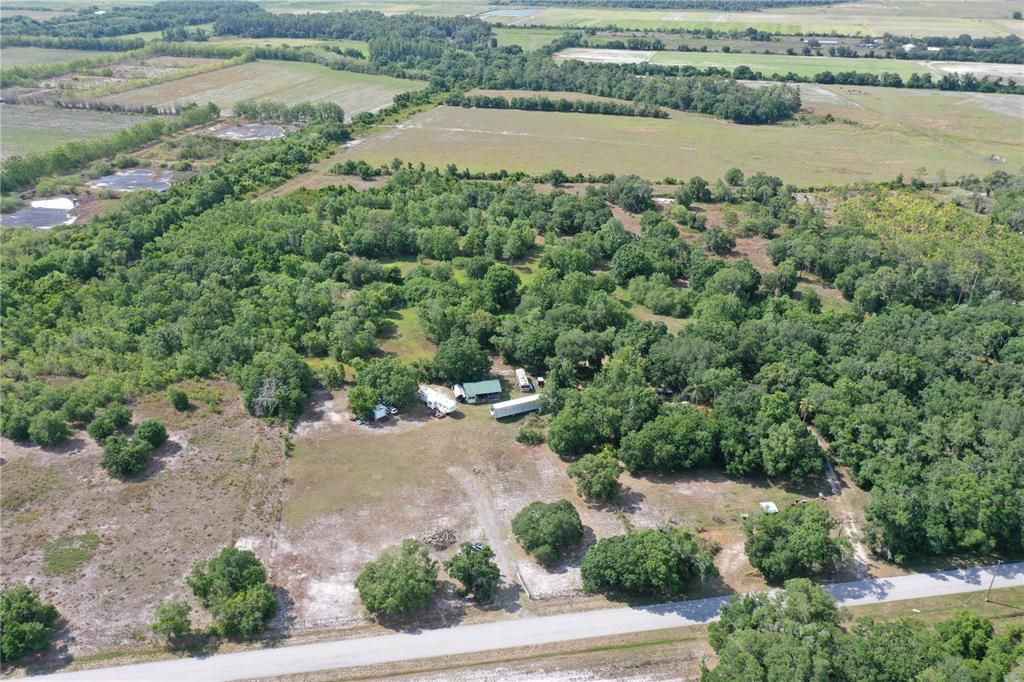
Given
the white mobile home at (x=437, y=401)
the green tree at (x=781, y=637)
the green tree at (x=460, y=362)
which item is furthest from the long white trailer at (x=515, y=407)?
the green tree at (x=781, y=637)

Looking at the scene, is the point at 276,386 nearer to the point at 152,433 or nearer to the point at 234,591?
the point at 152,433

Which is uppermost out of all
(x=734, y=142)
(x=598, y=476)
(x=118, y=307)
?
(x=734, y=142)

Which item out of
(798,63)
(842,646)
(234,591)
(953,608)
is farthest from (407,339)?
(798,63)

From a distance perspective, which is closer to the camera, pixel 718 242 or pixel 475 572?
pixel 475 572

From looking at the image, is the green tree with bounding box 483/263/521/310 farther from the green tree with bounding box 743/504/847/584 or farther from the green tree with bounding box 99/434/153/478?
the green tree with bounding box 743/504/847/584

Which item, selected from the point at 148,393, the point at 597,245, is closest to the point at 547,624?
the point at 148,393

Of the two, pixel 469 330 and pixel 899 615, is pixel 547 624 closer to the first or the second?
pixel 899 615

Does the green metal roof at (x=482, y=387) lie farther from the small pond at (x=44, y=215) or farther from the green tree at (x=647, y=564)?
the small pond at (x=44, y=215)
